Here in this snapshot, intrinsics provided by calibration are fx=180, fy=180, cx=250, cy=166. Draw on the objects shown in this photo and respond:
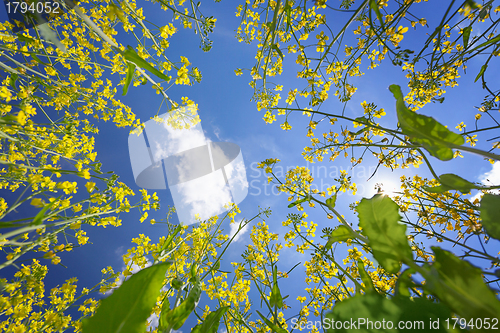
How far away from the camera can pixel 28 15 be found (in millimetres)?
1127

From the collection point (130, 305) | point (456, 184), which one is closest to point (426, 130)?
point (456, 184)

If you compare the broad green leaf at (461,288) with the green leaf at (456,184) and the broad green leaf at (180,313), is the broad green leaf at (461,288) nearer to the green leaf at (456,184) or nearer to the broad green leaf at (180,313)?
→ the green leaf at (456,184)

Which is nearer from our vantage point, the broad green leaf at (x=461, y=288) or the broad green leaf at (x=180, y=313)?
the broad green leaf at (x=461, y=288)

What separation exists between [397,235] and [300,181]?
1.70 m

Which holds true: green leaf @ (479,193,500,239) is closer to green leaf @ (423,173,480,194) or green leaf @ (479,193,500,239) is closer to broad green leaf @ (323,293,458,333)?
green leaf @ (423,173,480,194)

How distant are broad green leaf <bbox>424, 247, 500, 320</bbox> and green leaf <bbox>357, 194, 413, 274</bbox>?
0.05 m

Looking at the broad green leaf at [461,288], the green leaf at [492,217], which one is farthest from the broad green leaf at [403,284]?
the green leaf at [492,217]

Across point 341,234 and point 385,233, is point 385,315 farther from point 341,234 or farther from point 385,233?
point 341,234

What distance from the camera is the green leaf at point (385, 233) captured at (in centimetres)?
32

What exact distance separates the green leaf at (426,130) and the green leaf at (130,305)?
537mm

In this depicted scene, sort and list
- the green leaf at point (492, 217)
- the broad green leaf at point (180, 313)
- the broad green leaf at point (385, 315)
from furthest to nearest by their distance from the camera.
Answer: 1. the broad green leaf at point (180, 313)
2. the green leaf at point (492, 217)
3. the broad green leaf at point (385, 315)

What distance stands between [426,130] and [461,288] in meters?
0.28

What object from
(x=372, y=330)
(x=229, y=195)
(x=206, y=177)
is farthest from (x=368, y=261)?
(x=206, y=177)

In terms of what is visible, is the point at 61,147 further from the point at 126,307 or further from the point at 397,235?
the point at 397,235
